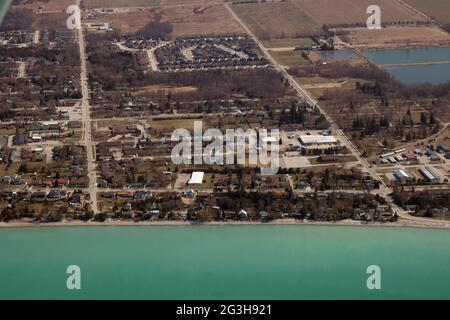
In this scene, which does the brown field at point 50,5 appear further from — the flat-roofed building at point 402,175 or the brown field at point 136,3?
the flat-roofed building at point 402,175

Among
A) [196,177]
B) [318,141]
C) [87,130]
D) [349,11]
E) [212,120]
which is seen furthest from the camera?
[349,11]

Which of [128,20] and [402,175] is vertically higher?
[128,20]

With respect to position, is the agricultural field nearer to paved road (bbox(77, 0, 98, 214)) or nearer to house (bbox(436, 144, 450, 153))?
paved road (bbox(77, 0, 98, 214))

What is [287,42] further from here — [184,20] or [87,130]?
[87,130]

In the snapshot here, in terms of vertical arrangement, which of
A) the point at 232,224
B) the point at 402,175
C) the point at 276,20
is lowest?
the point at 232,224

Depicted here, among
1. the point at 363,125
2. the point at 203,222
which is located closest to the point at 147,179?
the point at 203,222

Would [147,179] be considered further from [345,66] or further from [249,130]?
[345,66]

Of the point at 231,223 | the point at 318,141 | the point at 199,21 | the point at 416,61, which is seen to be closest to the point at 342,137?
the point at 318,141
